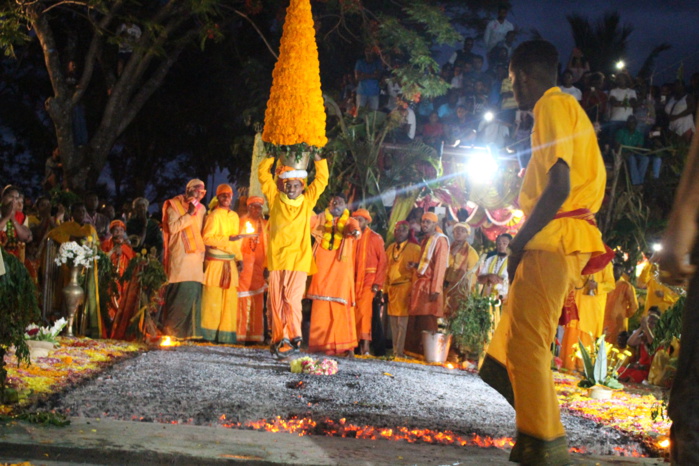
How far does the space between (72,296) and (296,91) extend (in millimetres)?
4165

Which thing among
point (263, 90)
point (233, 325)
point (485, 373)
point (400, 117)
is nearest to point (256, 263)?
point (233, 325)

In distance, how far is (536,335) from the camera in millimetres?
4070

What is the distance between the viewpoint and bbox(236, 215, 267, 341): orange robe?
12016 millimetres

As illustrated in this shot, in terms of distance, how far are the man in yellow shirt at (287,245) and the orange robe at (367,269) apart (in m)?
1.84

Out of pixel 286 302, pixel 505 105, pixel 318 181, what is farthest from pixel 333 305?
pixel 505 105

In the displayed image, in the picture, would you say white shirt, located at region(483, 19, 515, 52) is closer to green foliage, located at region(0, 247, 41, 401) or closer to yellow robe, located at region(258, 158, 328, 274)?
yellow robe, located at region(258, 158, 328, 274)

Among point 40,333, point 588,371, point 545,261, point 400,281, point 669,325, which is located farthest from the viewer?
point 400,281

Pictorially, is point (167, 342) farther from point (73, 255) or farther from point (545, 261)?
point (545, 261)

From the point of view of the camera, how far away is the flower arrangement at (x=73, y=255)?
10578 millimetres

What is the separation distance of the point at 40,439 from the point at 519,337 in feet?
8.54

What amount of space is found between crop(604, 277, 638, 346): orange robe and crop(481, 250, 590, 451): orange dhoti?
9.17 meters

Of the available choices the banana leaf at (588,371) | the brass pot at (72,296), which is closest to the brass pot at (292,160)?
the brass pot at (72,296)

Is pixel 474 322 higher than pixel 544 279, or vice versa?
pixel 544 279

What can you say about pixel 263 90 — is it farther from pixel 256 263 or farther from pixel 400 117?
pixel 256 263
